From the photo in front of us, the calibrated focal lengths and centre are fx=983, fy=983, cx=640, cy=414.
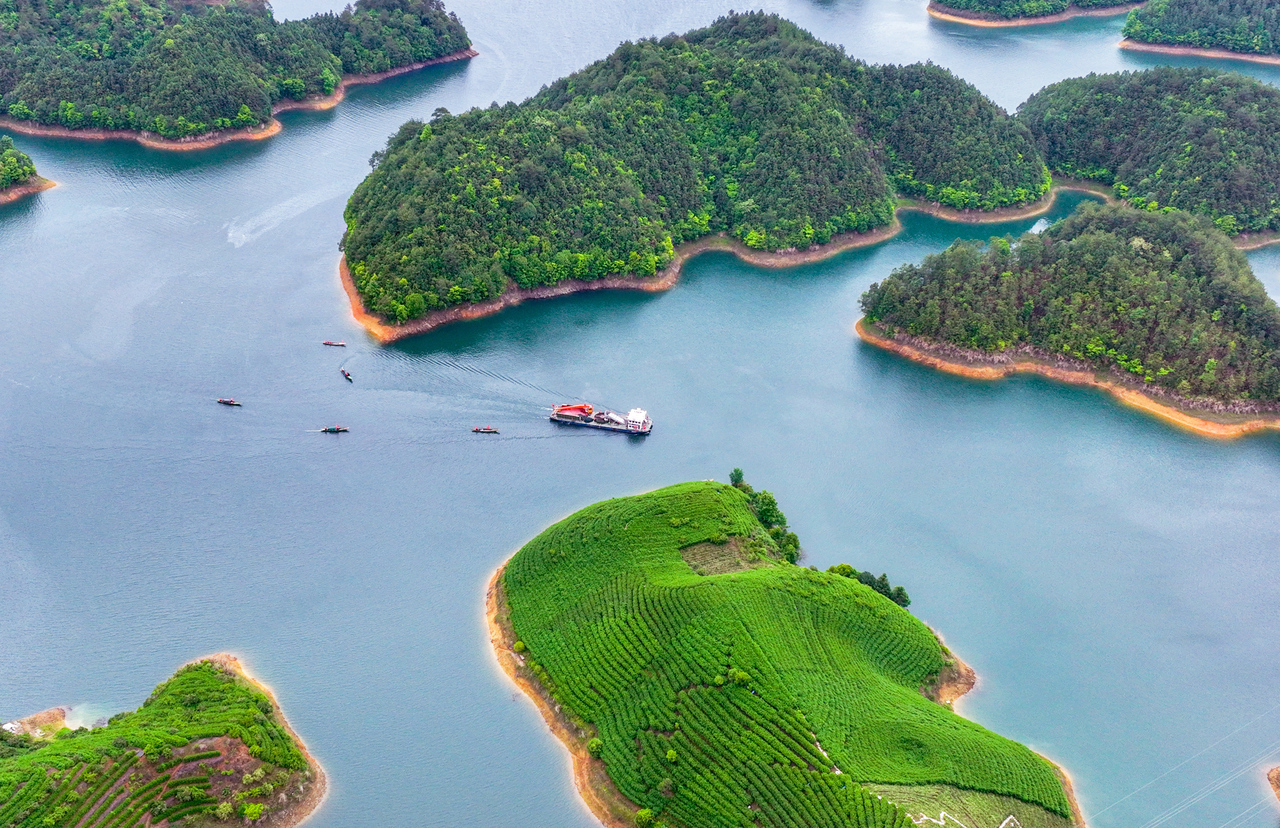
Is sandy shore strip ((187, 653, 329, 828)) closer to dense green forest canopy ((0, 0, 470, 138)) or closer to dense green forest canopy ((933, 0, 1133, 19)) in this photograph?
dense green forest canopy ((0, 0, 470, 138))

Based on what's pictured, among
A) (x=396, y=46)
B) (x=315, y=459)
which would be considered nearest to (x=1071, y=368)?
(x=315, y=459)

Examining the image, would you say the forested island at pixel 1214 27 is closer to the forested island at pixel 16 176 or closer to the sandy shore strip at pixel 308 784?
the forested island at pixel 16 176

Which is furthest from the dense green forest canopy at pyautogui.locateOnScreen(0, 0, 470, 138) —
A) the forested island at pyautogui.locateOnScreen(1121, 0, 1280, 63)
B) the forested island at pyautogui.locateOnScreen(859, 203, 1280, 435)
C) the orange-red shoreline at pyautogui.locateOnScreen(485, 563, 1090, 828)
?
the forested island at pyautogui.locateOnScreen(1121, 0, 1280, 63)

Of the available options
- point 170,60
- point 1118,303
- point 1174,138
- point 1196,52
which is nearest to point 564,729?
point 1118,303

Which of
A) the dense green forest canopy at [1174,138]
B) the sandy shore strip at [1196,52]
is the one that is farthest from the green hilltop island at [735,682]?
the sandy shore strip at [1196,52]

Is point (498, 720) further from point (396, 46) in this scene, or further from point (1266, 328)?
point (396, 46)

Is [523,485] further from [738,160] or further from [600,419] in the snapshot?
[738,160]

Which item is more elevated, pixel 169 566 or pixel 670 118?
pixel 670 118
